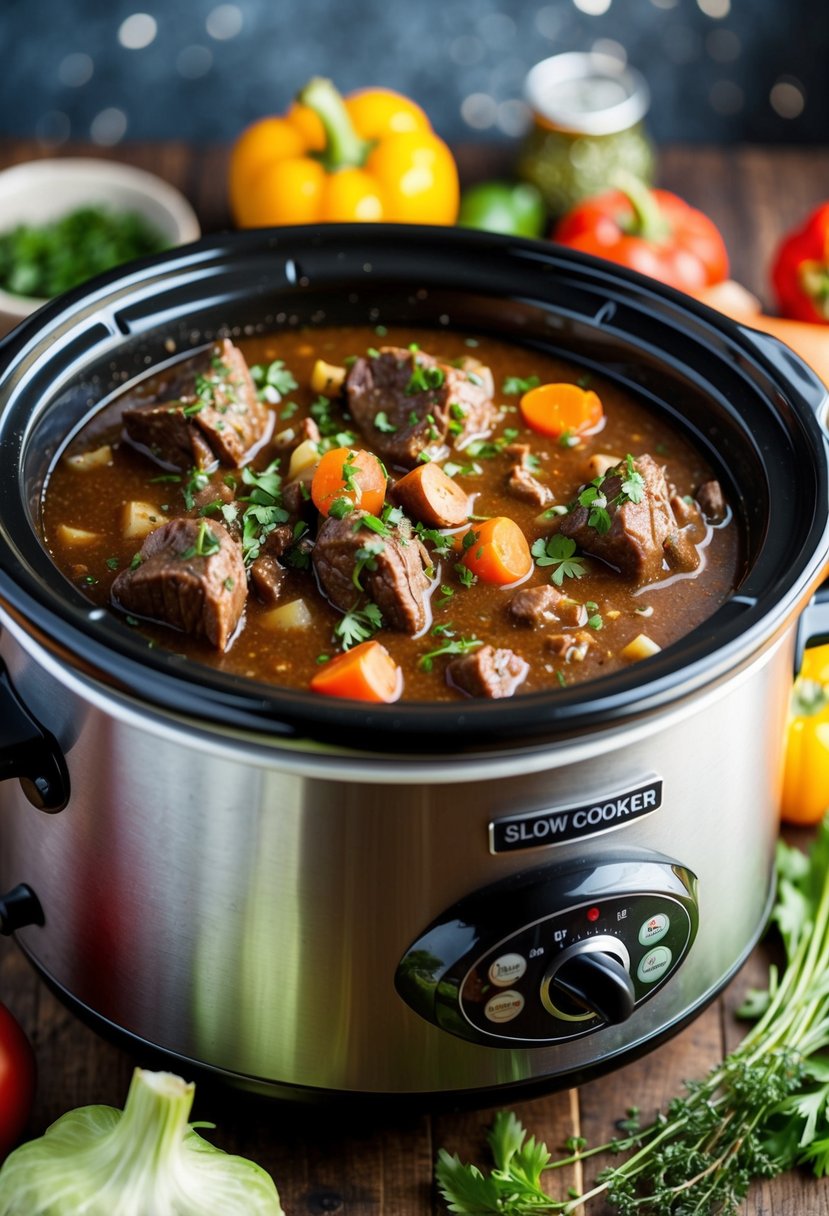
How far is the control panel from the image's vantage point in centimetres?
233

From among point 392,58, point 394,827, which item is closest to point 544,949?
point 394,827

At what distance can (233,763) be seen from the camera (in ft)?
7.25

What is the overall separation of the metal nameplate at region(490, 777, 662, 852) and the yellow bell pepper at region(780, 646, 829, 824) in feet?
3.91

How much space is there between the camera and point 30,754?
2.43 metres

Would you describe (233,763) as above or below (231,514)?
below

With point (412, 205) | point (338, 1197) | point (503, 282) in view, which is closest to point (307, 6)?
A: point (412, 205)

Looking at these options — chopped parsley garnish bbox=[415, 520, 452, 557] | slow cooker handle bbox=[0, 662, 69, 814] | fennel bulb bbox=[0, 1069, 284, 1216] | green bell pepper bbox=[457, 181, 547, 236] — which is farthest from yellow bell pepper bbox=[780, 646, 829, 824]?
green bell pepper bbox=[457, 181, 547, 236]

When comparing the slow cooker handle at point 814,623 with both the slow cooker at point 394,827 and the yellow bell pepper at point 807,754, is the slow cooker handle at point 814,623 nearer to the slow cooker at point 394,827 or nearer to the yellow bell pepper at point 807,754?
the slow cooker at point 394,827

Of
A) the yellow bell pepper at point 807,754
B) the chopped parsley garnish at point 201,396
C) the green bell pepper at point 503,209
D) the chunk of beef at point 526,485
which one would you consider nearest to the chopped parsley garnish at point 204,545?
the chopped parsley garnish at point 201,396

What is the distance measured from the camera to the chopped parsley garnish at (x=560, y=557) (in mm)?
2676

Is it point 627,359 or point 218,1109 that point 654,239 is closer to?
point 627,359

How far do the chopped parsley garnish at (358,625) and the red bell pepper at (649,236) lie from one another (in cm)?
258

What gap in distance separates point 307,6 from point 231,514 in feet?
12.2

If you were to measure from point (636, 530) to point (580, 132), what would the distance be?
277 centimetres
